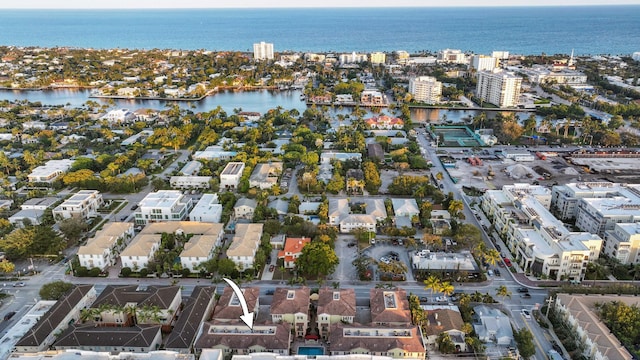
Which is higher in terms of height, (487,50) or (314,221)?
(487,50)

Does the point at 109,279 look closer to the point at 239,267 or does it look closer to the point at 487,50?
the point at 239,267

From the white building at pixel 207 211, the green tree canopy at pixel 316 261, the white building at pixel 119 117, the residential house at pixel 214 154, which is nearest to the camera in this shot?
the green tree canopy at pixel 316 261

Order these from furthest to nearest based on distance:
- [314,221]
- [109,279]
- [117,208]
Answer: [117,208]
[314,221]
[109,279]

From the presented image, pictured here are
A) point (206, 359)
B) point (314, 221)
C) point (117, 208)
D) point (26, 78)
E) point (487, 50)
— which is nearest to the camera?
point (206, 359)

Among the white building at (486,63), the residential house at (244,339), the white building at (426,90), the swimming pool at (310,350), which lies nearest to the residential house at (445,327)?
the swimming pool at (310,350)

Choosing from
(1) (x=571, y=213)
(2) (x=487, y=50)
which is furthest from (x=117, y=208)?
(2) (x=487, y=50)

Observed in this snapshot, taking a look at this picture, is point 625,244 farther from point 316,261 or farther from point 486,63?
point 486,63

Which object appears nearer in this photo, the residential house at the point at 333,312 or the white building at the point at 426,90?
the residential house at the point at 333,312

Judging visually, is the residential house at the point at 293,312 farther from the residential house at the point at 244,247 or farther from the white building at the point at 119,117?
the white building at the point at 119,117
